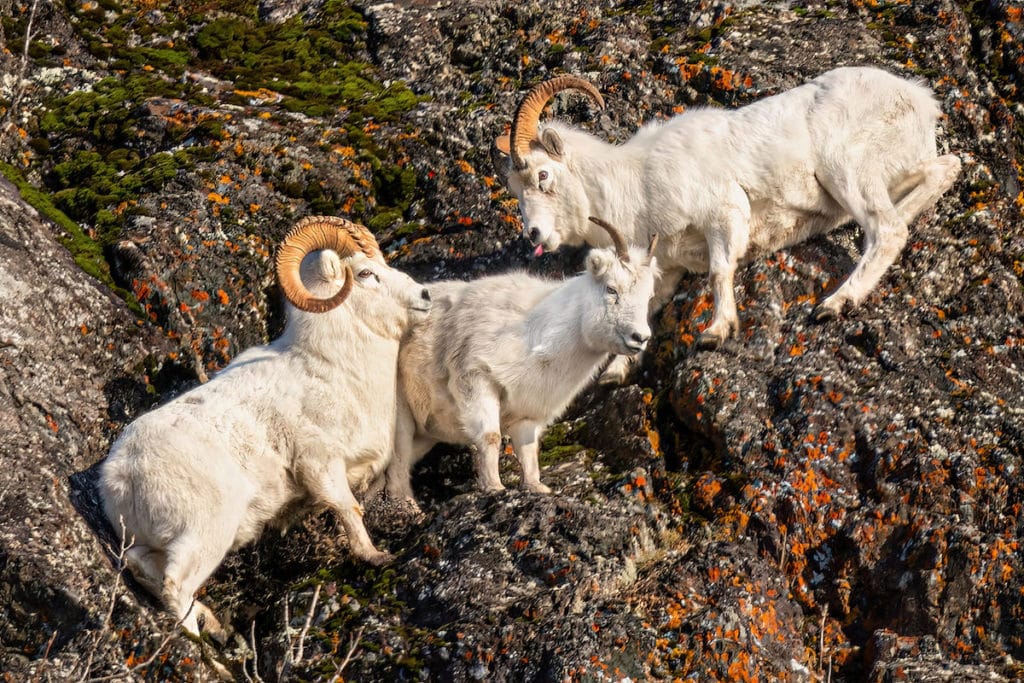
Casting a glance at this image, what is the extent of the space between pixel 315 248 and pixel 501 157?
3538 millimetres

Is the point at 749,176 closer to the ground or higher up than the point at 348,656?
higher up

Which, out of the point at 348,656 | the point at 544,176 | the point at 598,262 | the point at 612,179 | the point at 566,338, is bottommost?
the point at 348,656

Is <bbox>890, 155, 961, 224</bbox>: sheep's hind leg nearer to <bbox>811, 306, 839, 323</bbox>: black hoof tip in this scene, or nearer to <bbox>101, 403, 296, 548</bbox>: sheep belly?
<bbox>811, 306, 839, 323</bbox>: black hoof tip

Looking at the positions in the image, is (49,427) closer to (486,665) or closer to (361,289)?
(361,289)

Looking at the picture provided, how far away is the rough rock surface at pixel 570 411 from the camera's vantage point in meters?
11.5

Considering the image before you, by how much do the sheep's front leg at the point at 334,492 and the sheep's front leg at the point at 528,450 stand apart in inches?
64.5

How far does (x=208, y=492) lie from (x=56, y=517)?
→ 1.21m

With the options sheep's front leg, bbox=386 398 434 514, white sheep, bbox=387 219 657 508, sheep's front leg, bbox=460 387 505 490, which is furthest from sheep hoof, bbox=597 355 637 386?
sheep's front leg, bbox=386 398 434 514

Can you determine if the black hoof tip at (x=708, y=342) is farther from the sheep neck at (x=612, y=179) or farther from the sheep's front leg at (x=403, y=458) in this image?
the sheep's front leg at (x=403, y=458)

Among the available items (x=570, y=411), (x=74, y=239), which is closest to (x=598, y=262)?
(x=570, y=411)

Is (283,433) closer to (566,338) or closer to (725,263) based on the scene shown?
(566,338)

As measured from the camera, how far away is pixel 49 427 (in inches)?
509

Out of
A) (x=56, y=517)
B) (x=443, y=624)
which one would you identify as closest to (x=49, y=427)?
(x=56, y=517)

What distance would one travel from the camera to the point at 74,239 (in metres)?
15.2
